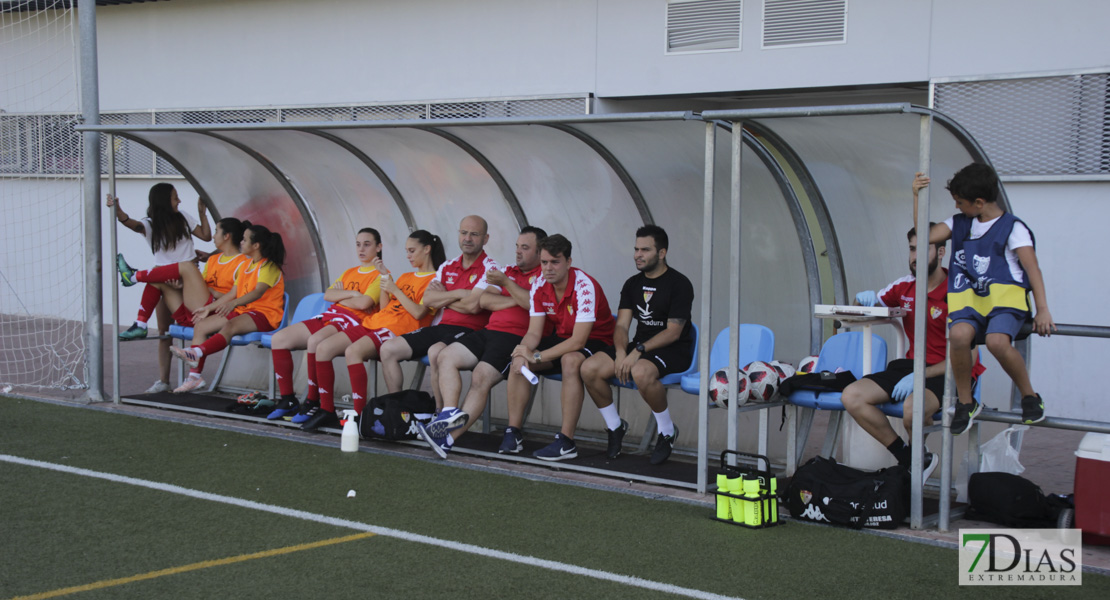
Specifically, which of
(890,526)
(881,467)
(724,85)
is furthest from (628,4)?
(890,526)

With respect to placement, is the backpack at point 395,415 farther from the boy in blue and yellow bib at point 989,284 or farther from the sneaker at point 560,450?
the boy in blue and yellow bib at point 989,284

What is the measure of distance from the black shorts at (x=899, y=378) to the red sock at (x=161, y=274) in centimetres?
579

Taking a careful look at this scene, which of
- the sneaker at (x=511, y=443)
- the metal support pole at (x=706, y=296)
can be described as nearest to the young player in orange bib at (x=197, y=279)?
the sneaker at (x=511, y=443)

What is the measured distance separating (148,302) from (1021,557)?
277 inches

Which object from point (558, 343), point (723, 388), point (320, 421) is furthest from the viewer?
point (320, 421)

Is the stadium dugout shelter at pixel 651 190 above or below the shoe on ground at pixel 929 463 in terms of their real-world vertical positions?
above

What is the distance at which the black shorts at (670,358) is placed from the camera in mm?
6534

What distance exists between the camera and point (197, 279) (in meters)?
8.91

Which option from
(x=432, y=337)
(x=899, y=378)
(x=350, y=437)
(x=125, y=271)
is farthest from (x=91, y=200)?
(x=899, y=378)

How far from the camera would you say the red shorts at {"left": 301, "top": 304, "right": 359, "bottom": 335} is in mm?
8031

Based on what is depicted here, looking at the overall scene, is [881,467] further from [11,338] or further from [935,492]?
[11,338]

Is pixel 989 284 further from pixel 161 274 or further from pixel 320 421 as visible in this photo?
pixel 161 274

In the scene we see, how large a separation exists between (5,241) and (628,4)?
887cm

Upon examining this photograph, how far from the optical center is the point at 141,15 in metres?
13.8
